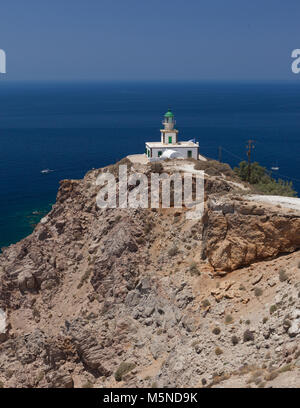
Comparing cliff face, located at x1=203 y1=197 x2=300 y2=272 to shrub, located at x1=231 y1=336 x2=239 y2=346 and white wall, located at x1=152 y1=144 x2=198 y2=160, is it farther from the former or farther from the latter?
white wall, located at x1=152 y1=144 x2=198 y2=160

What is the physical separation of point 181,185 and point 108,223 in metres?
5.71

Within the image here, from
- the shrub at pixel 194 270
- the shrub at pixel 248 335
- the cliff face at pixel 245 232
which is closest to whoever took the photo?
the shrub at pixel 248 335

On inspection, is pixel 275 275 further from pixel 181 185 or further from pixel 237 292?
pixel 181 185

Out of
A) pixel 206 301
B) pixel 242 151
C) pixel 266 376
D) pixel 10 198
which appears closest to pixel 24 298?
pixel 206 301

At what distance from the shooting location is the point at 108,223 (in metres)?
31.2

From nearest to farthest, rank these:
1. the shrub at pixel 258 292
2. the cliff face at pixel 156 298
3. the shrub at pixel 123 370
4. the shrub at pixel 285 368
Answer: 1. the shrub at pixel 285 368
2. the cliff face at pixel 156 298
3. the shrub at pixel 258 292
4. the shrub at pixel 123 370

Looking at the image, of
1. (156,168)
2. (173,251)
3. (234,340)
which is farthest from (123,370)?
(156,168)

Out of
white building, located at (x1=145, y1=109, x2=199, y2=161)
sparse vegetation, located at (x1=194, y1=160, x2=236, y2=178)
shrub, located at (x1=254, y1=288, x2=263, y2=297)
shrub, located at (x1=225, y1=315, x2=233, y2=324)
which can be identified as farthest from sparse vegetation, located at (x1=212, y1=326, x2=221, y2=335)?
white building, located at (x1=145, y1=109, x2=199, y2=161)

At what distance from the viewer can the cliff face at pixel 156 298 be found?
1752 centimetres

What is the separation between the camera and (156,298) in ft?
78.5

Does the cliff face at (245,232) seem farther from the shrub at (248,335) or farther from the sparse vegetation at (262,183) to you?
the sparse vegetation at (262,183)

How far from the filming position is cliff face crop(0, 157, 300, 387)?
1752 cm

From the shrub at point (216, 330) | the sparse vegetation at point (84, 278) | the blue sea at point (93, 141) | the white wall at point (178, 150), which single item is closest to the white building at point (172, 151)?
the white wall at point (178, 150)
